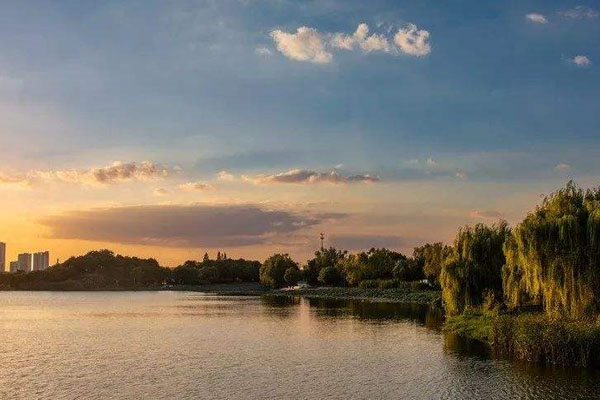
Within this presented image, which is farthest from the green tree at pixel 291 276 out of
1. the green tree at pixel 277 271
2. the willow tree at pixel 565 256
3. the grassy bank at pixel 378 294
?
the willow tree at pixel 565 256

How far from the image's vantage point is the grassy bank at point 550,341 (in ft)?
120

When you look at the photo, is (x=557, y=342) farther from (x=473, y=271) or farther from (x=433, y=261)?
(x=433, y=261)

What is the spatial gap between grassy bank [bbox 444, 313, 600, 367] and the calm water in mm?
1469

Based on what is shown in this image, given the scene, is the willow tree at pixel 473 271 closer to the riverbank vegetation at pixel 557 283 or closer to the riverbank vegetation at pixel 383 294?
the riverbank vegetation at pixel 557 283

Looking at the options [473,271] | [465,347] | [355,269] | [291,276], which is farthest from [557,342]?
[291,276]

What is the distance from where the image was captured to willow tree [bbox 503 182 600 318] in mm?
40500

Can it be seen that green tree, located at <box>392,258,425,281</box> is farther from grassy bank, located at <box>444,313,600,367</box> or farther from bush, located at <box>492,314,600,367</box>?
bush, located at <box>492,314,600,367</box>

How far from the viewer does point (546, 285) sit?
42000 mm

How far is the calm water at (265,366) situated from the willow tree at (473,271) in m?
4.45

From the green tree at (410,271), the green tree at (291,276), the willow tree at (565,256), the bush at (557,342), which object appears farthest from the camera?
the green tree at (291,276)

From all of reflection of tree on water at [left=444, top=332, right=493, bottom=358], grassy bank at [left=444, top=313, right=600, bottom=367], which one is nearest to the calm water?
reflection of tree on water at [left=444, top=332, right=493, bottom=358]

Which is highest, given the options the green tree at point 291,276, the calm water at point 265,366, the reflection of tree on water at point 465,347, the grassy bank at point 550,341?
the green tree at point 291,276

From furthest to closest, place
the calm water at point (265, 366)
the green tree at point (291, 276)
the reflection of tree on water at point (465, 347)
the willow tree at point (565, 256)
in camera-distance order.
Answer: the green tree at point (291, 276)
the reflection of tree on water at point (465, 347)
the willow tree at point (565, 256)
the calm water at point (265, 366)

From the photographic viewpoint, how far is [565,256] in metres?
41.4
